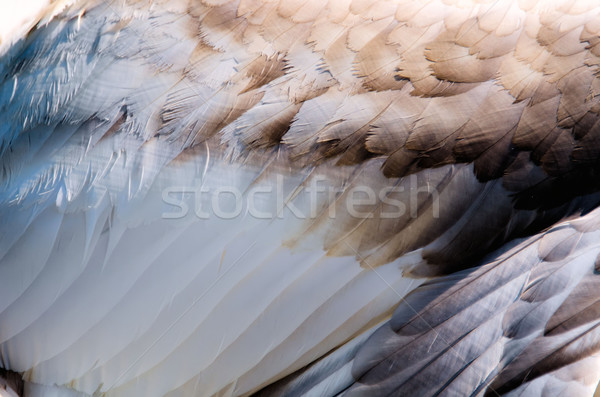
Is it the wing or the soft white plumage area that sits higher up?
the soft white plumage area

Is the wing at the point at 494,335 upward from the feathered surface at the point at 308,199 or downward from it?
downward

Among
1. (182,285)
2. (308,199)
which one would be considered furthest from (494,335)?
(182,285)

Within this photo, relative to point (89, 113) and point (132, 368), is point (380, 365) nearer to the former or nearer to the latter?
point (132, 368)

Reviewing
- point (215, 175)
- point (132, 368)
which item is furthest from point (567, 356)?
point (132, 368)

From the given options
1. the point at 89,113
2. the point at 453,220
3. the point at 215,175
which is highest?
the point at 89,113

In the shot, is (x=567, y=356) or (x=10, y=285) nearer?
(x=567, y=356)

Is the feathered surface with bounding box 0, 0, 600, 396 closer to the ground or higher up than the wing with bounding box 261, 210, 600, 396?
higher up

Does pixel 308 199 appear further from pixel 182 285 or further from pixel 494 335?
pixel 494 335

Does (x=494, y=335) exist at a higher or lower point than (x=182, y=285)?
lower
